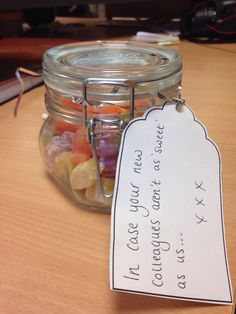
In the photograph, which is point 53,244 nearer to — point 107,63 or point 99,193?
point 99,193

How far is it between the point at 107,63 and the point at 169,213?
14cm

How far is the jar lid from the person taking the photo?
27 cm

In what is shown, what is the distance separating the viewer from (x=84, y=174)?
285mm

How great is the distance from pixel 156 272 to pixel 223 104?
0.39 m

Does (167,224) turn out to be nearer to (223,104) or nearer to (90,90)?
(90,90)

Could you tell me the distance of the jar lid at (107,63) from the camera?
0.90 feet

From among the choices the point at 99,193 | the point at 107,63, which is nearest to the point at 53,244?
the point at 99,193

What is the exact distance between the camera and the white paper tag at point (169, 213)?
0.71 feet

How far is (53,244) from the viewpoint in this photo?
0.88ft

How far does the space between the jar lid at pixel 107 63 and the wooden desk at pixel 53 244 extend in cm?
10

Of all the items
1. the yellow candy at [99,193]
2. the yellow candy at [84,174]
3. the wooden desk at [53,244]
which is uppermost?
the yellow candy at [84,174]

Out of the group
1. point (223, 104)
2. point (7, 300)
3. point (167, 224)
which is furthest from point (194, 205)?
point (223, 104)

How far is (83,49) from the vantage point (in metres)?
0.36

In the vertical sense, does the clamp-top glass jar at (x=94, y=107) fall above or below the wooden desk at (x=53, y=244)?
above
